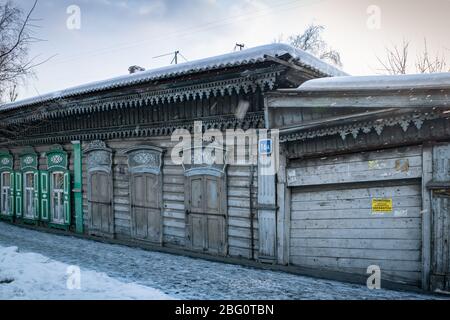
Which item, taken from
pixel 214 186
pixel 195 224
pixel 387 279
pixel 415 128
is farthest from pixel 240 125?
pixel 387 279

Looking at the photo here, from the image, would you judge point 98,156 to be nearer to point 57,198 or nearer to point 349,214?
point 57,198

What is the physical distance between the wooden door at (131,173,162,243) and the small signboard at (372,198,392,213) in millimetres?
5114

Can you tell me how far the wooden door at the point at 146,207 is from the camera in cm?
891

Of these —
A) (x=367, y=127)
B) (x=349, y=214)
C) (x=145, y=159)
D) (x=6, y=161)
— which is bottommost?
(x=349, y=214)

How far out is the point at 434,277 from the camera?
5.16 m

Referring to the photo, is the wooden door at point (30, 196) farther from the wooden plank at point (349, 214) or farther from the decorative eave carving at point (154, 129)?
the wooden plank at point (349, 214)

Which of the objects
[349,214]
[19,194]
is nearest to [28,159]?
[19,194]

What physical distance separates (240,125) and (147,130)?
9.06 ft

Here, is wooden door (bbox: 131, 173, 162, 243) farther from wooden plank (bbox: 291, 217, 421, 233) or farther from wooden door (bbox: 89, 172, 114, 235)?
wooden plank (bbox: 291, 217, 421, 233)

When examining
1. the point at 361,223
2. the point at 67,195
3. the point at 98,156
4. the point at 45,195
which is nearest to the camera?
the point at 361,223

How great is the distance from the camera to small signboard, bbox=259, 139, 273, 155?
22.9 ft

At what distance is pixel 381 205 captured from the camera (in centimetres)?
584

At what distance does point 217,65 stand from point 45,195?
28.3 ft
